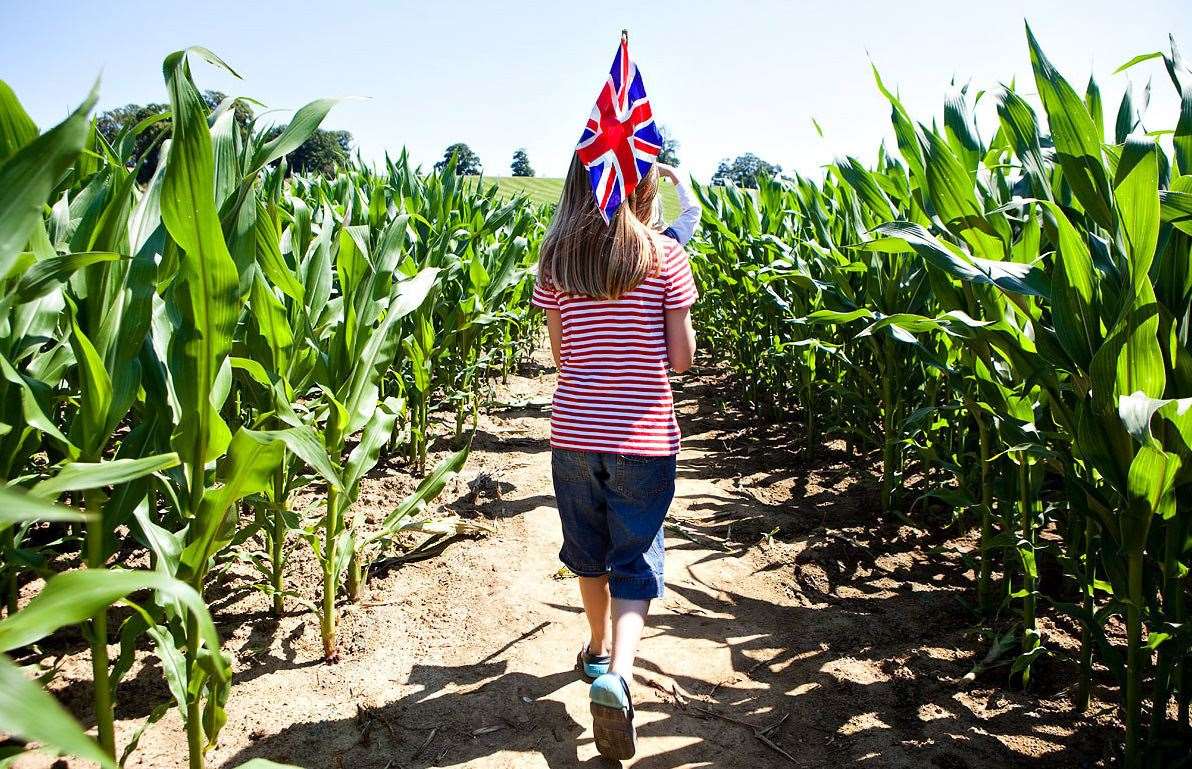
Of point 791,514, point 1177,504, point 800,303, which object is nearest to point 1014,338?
point 1177,504

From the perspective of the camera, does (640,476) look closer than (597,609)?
Yes

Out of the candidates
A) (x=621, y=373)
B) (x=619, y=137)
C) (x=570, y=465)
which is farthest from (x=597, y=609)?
(x=619, y=137)

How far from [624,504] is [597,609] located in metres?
0.37

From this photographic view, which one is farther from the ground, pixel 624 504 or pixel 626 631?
pixel 624 504

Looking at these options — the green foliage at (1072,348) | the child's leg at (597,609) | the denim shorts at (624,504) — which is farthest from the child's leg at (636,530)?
the green foliage at (1072,348)

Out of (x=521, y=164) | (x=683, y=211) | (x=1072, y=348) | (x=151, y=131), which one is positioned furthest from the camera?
(x=521, y=164)

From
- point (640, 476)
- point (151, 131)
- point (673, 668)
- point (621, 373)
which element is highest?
point (151, 131)

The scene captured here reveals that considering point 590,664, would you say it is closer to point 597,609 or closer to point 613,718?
point 597,609

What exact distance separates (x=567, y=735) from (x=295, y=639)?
0.92m

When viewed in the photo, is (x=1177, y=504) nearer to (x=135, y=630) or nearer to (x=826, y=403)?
(x=135, y=630)

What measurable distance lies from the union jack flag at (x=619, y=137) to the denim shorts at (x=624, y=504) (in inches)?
25.7

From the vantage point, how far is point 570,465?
7.41ft

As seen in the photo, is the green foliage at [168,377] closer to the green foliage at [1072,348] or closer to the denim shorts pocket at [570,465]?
the denim shorts pocket at [570,465]

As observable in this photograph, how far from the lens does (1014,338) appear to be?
1.86m
